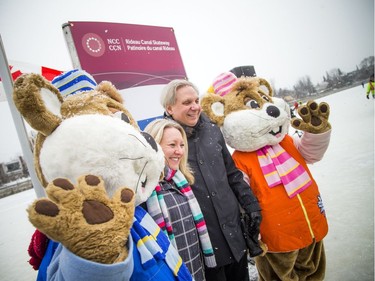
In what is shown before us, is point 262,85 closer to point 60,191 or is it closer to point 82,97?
point 82,97

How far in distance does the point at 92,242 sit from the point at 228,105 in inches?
60.9

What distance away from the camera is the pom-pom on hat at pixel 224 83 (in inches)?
78.2

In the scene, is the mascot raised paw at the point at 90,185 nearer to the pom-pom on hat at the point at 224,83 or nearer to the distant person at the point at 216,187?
the distant person at the point at 216,187

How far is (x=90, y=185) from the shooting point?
605 millimetres

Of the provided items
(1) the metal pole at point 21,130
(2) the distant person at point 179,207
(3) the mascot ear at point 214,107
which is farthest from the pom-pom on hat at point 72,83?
(3) the mascot ear at point 214,107

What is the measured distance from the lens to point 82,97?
0.92 m

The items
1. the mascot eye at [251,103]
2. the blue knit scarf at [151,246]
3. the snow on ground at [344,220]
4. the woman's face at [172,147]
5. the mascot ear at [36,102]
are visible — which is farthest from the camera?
the snow on ground at [344,220]

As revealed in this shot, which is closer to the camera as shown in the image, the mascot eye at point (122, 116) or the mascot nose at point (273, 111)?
the mascot eye at point (122, 116)

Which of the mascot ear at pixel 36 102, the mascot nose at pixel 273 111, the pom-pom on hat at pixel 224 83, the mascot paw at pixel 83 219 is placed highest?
the pom-pom on hat at pixel 224 83

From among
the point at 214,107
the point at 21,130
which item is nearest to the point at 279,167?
the point at 214,107

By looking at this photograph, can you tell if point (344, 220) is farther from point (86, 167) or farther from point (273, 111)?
point (86, 167)

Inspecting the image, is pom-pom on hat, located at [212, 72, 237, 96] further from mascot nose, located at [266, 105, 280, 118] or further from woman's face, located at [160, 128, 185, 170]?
woman's face, located at [160, 128, 185, 170]

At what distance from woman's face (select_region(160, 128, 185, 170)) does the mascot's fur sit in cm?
44

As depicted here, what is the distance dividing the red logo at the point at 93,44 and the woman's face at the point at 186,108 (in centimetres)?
84
